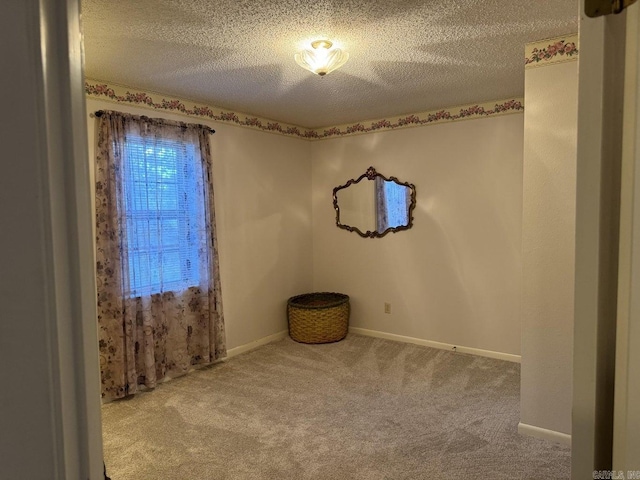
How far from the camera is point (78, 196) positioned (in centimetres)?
63

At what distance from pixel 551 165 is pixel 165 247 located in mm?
2775

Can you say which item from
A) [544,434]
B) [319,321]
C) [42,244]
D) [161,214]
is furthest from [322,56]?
[319,321]

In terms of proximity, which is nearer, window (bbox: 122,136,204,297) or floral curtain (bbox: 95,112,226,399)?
floral curtain (bbox: 95,112,226,399)

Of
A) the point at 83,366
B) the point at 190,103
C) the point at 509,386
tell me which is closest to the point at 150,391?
the point at 190,103

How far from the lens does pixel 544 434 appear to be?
2.50 meters

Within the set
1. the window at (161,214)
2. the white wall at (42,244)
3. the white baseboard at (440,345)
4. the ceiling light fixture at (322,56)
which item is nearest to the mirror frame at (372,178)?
the white baseboard at (440,345)

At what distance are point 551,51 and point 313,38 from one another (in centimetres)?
131

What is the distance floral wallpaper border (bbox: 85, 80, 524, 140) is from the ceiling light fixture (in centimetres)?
145

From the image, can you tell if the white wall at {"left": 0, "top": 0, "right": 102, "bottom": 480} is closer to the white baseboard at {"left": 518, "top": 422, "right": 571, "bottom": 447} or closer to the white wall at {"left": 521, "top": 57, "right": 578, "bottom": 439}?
the white wall at {"left": 521, "top": 57, "right": 578, "bottom": 439}

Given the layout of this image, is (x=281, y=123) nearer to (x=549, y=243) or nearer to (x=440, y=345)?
(x=440, y=345)

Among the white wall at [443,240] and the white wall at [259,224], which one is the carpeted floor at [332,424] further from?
the white wall at [259,224]

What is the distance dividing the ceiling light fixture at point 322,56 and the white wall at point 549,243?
43.2 inches

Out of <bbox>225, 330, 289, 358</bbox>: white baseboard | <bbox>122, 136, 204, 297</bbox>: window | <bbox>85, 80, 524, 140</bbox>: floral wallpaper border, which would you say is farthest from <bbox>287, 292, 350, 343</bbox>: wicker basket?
<bbox>85, 80, 524, 140</bbox>: floral wallpaper border

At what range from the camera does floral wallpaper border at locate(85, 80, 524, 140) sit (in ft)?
10.3
